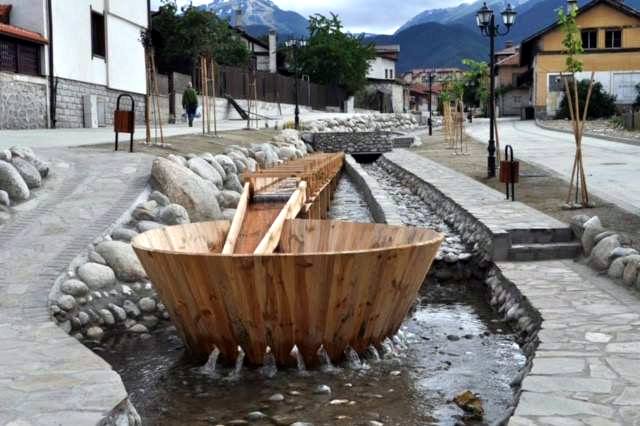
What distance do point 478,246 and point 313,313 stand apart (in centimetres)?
439

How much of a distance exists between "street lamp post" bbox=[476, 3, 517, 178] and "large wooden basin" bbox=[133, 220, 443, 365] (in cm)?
1106

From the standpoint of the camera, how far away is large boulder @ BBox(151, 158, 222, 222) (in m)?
9.82

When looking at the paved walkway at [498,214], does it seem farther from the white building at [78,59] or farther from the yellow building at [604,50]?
the yellow building at [604,50]

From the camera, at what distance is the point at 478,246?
30.9ft

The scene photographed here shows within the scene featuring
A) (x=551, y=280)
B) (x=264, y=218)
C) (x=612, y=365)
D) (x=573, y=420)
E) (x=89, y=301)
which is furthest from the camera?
(x=264, y=218)

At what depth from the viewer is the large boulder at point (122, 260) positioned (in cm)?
749

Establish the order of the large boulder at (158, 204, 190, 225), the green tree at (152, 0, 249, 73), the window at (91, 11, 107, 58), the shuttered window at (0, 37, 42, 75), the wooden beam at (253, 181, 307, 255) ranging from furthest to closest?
the green tree at (152, 0, 249, 73) < the window at (91, 11, 107, 58) < the shuttered window at (0, 37, 42, 75) < the large boulder at (158, 204, 190, 225) < the wooden beam at (253, 181, 307, 255)

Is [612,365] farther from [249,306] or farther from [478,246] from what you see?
[478,246]

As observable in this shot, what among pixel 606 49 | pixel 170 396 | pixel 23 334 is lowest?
pixel 170 396

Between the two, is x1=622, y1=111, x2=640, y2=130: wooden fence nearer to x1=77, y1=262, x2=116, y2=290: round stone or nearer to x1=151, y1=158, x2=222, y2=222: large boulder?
x1=151, y1=158, x2=222, y2=222: large boulder

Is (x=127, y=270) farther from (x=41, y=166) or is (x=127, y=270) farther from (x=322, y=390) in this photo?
(x=41, y=166)

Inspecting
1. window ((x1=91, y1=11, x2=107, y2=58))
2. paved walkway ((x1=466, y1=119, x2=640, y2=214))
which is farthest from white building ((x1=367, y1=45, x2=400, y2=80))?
window ((x1=91, y1=11, x2=107, y2=58))

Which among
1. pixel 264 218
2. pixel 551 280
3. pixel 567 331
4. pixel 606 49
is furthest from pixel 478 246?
pixel 606 49

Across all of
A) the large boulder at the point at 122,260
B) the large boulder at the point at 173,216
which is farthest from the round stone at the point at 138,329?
the large boulder at the point at 173,216
